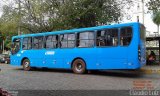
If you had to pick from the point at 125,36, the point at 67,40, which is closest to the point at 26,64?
the point at 67,40

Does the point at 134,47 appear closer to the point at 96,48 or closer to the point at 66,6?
the point at 96,48

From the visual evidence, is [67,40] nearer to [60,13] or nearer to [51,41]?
[51,41]

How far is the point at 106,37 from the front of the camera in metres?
17.3

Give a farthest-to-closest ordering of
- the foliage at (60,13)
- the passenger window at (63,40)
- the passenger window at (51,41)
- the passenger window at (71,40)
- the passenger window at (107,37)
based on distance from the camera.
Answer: the foliage at (60,13), the passenger window at (51,41), the passenger window at (63,40), the passenger window at (71,40), the passenger window at (107,37)

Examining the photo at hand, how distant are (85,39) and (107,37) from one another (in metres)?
1.74

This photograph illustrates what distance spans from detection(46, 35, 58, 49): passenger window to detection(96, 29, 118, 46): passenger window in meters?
3.59

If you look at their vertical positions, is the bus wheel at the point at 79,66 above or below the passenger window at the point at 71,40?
below

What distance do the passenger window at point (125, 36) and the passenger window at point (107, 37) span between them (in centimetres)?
37

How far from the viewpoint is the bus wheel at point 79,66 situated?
735 inches

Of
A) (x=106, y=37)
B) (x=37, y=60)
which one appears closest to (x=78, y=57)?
(x=106, y=37)

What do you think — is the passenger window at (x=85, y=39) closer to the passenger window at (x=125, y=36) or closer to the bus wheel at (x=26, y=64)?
the passenger window at (x=125, y=36)

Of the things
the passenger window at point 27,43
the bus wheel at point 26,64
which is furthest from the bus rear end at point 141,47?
the bus wheel at point 26,64

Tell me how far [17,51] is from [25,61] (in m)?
1.13

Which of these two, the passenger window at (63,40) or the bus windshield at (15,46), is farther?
the bus windshield at (15,46)
